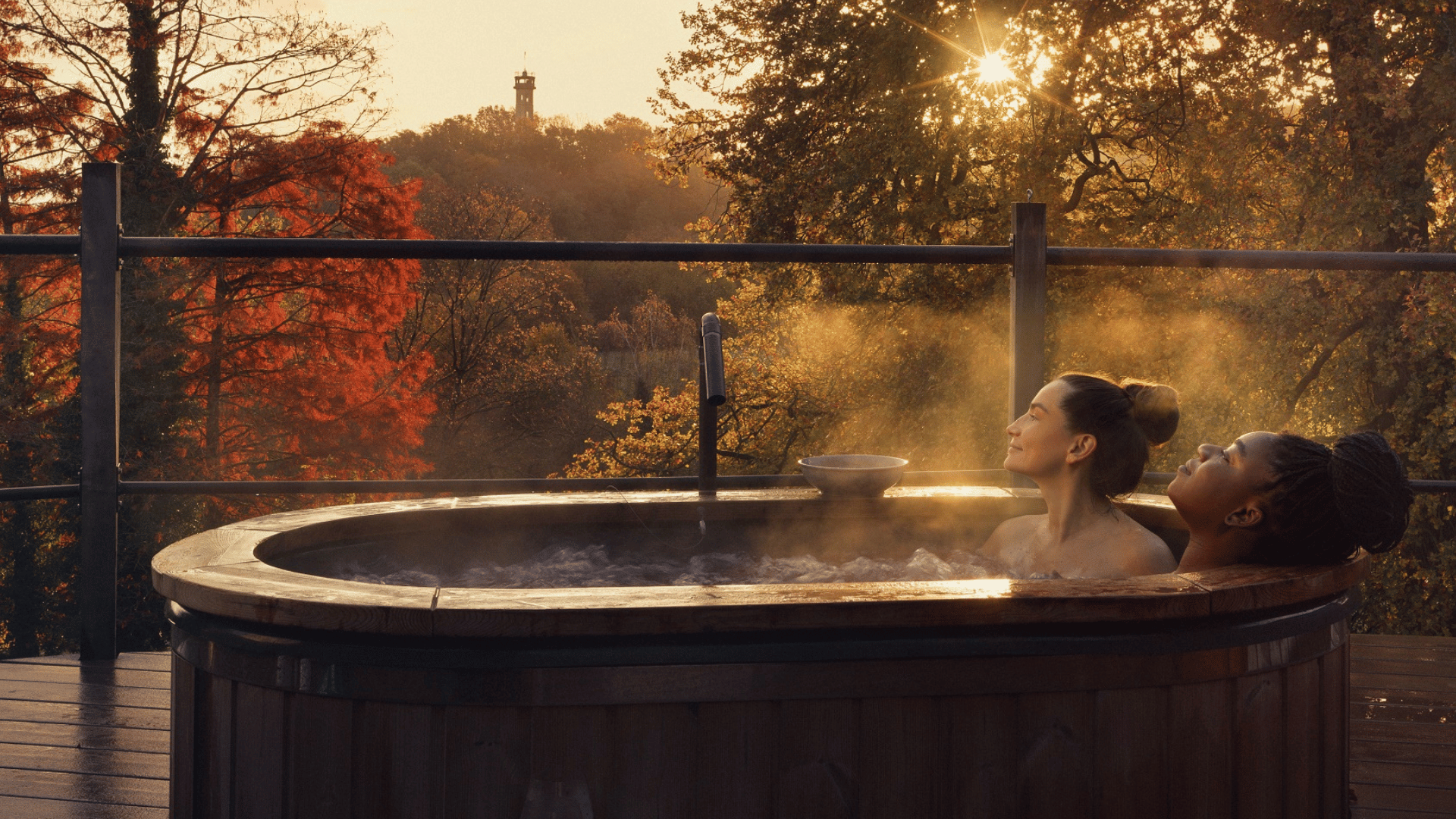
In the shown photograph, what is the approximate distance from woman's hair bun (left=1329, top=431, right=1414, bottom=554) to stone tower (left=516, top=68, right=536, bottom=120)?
20.1m

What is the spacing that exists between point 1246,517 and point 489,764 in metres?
0.98

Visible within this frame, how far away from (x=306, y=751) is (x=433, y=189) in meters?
15.7

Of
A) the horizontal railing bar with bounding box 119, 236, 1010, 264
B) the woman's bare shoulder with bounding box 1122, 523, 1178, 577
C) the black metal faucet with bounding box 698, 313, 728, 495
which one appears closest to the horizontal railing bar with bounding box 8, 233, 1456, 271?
the horizontal railing bar with bounding box 119, 236, 1010, 264

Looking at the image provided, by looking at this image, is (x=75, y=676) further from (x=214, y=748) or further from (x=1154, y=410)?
(x=1154, y=410)

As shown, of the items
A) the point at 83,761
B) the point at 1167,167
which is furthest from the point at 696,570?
the point at 1167,167

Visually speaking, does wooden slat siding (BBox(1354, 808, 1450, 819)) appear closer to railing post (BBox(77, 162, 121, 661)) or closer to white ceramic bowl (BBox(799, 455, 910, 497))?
white ceramic bowl (BBox(799, 455, 910, 497))

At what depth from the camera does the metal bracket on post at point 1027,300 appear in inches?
98.0

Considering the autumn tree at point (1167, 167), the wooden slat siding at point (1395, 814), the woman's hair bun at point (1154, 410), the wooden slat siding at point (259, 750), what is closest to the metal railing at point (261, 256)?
the woman's hair bun at point (1154, 410)

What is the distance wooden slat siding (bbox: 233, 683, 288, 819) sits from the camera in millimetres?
1170

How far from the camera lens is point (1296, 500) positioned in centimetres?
143

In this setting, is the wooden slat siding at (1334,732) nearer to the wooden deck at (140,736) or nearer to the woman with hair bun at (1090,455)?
the wooden deck at (140,736)

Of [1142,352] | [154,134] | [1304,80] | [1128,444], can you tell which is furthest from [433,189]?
[1128,444]

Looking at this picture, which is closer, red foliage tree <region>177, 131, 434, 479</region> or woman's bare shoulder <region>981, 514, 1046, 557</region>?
woman's bare shoulder <region>981, 514, 1046, 557</region>

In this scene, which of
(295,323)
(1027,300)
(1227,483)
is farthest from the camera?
(295,323)
